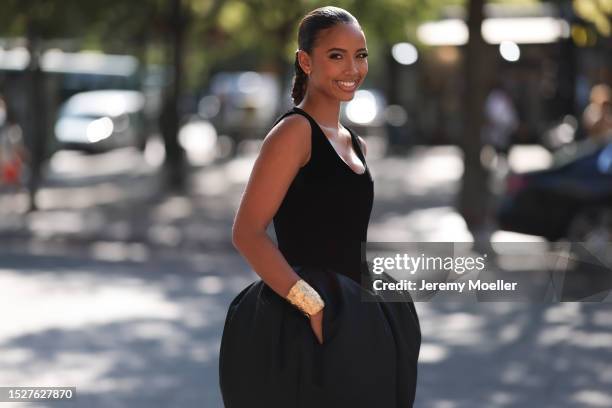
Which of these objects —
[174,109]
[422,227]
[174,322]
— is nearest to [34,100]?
[174,109]

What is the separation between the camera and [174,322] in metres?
10.7

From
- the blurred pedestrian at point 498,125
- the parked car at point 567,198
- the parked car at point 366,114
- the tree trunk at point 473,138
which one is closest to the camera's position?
the parked car at point 567,198

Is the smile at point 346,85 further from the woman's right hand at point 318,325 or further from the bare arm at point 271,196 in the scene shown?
the woman's right hand at point 318,325

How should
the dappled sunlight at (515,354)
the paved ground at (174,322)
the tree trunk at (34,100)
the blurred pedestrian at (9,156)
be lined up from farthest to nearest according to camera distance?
the blurred pedestrian at (9,156) → the tree trunk at (34,100) → the paved ground at (174,322) → the dappled sunlight at (515,354)

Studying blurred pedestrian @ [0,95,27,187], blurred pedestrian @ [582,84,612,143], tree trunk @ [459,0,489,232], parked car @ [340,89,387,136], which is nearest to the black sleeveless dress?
blurred pedestrian @ [582,84,612,143]

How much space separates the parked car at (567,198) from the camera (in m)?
13.4

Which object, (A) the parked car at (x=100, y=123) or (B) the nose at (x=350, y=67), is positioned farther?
(A) the parked car at (x=100, y=123)

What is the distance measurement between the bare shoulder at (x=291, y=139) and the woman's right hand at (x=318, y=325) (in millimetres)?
429

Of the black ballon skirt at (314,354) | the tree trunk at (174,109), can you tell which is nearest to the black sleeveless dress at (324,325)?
the black ballon skirt at (314,354)

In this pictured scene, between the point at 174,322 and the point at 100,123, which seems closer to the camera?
the point at 174,322

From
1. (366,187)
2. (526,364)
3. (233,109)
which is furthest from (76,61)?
(366,187)

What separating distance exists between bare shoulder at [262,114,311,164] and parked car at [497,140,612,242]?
33.0ft

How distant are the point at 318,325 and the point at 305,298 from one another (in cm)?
10

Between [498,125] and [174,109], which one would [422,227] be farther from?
[498,125]
